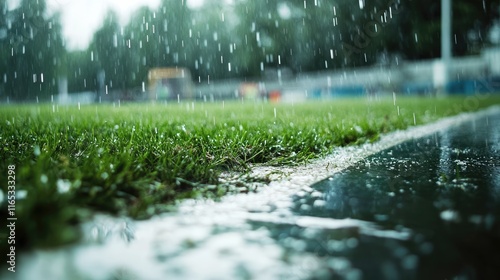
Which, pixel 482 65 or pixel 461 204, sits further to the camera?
pixel 482 65

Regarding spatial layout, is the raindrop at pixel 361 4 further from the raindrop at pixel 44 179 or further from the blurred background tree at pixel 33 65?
the raindrop at pixel 44 179

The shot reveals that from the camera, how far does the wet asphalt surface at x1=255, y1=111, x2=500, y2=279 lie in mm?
1104

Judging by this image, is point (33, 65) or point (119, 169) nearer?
point (119, 169)

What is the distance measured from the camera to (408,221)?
1456 mm

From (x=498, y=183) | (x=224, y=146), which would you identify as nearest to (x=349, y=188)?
(x=498, y=183)

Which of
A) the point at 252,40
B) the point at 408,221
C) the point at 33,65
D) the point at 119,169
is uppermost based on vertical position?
the point at 252,40

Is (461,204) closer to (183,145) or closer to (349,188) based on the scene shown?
(349,188)

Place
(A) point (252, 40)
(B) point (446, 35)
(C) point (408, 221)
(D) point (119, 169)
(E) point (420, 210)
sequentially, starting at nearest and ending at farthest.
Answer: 1. (C) point (408, 221)
2. (E) point (420, 210)
3. (D) point (119, 169)
4. (B) point (446, 35)
5. (A) point (252, 40)

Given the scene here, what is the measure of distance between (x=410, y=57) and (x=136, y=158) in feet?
115

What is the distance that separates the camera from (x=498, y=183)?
6.66 feet

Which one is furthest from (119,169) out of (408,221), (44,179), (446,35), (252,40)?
(252,40)

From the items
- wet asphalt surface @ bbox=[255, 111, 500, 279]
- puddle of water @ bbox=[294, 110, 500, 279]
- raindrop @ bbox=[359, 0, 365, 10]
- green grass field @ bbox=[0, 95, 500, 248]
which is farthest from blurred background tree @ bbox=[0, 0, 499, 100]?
wet asphalt surface @ bbox=[255, 111, 500, 279]

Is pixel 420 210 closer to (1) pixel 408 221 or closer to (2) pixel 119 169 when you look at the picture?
(1) pixel 408 221

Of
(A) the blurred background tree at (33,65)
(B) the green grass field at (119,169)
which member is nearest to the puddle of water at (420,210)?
(B) the green grass field at (119,169)
